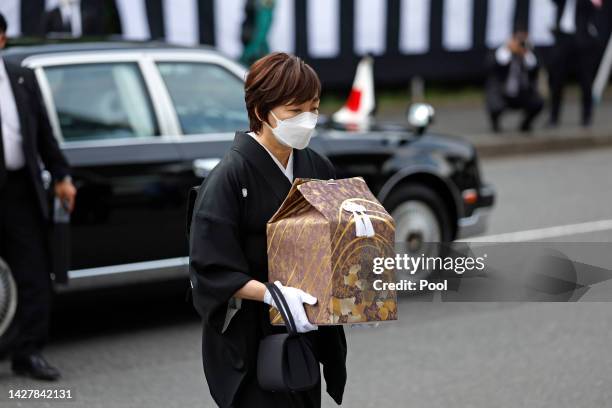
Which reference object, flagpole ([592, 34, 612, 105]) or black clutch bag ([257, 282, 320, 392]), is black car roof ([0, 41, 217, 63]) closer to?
black clutch bag ([257, 282, 320, 392])

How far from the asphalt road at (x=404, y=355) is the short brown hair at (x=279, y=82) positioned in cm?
235

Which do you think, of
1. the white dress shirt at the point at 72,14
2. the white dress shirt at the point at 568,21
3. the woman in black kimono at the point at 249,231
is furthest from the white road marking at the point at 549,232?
the white dress shirt at the point at 568,21

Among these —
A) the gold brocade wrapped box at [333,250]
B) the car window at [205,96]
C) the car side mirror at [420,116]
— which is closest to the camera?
the gold brocade wrapped box at [333,250]

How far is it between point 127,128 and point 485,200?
2.49 meters

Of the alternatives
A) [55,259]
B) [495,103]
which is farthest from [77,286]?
[495,103]

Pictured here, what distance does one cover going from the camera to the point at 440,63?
1734 cm

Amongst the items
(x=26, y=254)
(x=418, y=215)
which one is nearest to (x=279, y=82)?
(x=26, y=254)

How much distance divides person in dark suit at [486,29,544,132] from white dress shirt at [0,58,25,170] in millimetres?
9219

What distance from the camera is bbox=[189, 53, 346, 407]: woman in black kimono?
307 cm

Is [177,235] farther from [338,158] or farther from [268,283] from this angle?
[268,283]


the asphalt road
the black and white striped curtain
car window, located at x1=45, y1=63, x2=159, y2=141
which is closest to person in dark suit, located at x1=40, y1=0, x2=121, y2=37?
the black and white striped curtain

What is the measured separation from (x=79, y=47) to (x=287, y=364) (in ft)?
11.7

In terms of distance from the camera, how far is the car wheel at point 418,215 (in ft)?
22.7

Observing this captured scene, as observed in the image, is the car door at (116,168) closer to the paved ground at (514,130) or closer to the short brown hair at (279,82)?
the short brown hair at (279,82)
